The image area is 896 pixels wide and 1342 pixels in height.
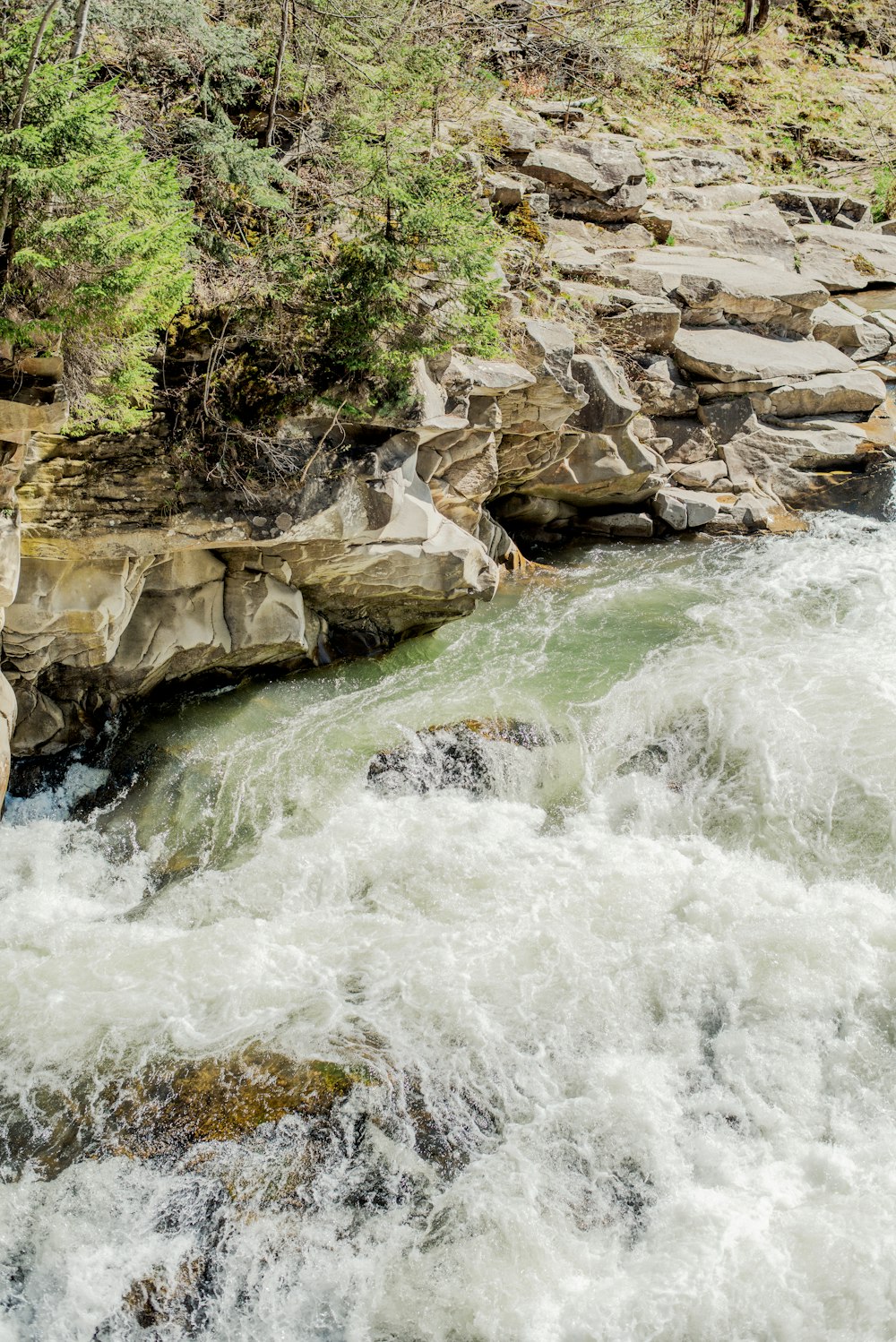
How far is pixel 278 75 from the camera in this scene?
35.2 ft

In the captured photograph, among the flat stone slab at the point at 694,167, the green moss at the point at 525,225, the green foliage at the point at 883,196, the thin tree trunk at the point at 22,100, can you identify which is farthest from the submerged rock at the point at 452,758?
the green foliage at the point at 883,196

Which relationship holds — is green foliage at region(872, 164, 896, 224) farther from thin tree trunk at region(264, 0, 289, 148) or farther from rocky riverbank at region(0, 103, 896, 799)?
thin tree trunk at region(264, 0, 289, 148)

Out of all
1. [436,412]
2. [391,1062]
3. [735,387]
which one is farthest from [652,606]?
[391,1062]

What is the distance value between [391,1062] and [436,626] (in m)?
6.24

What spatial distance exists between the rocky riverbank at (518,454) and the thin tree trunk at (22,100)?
3.38 feet

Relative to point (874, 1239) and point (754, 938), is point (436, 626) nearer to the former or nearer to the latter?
point (754, 938)

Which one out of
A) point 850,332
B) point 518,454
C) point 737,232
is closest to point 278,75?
point 518,454

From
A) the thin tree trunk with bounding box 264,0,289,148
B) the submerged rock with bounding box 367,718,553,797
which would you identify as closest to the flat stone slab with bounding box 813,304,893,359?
the thin tree trunk with bounding box 264,0,289,148

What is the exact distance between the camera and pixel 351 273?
913cm

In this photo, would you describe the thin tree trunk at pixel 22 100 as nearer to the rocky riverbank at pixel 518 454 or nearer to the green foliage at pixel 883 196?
the rocky riverbank at pixel 518 454

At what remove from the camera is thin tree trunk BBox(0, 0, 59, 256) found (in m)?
6.04

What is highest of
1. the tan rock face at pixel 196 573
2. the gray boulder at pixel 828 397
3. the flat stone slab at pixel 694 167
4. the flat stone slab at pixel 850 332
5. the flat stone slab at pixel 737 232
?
the flat stone slab at pixel 694 167

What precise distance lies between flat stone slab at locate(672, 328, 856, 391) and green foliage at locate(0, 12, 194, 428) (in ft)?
32.4

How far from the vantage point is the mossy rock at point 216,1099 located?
609 cm
